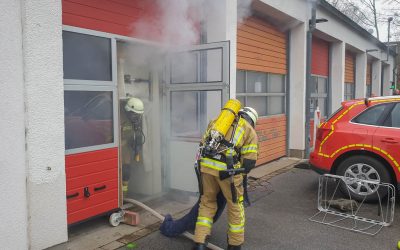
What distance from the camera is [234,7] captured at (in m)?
6.38

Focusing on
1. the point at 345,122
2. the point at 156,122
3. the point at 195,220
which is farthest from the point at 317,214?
the point at 156,122

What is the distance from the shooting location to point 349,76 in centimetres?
1619

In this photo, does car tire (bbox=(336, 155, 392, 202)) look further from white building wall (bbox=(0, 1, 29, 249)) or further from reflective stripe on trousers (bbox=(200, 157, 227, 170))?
white building wall (bbox=(0, 1, 29, 249))

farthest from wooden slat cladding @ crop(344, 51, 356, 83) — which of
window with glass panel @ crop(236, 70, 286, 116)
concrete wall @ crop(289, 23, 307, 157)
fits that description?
window with glass panel @ crop(236, 70, 286, 116)

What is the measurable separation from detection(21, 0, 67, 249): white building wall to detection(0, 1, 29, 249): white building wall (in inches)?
2.9

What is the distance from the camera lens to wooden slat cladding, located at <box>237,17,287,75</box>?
7.90 m

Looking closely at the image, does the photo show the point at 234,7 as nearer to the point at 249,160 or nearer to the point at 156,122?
the point at 156,122

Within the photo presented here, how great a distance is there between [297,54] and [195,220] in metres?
6.99

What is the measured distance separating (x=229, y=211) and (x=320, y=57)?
31.4 feet

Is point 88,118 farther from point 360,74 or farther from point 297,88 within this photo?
point 360,74

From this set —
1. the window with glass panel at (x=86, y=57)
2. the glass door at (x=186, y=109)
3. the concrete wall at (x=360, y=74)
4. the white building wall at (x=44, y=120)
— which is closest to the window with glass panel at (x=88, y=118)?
the window with glass panel at (x=86, y=57)

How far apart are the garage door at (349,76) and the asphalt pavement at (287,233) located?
11.1m

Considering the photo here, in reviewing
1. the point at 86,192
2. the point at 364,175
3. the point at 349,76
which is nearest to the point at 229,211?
the point at 86,192

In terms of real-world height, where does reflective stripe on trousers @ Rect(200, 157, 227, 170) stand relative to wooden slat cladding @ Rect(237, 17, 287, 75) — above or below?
below
